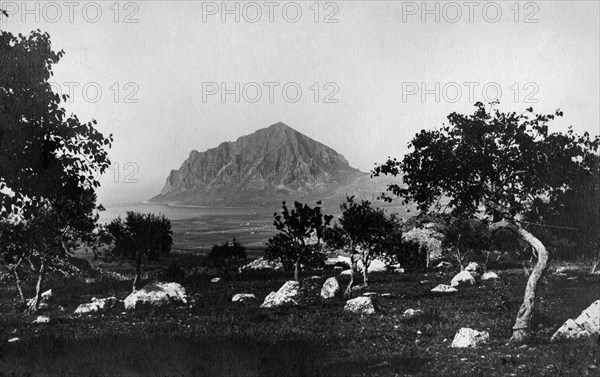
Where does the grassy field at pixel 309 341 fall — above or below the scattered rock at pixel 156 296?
above

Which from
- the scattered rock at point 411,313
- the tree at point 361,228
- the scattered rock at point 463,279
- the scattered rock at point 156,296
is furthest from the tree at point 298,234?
the scattered rock at point 411,313

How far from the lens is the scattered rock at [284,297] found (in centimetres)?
3347

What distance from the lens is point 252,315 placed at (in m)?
28.2

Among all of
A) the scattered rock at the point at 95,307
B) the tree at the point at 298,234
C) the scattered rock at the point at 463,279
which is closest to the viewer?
the scattered rock at the point at 95,307

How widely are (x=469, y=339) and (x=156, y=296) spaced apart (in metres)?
27.4

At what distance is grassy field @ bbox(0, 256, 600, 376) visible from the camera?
13.7 metres

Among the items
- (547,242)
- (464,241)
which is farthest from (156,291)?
(464,241)

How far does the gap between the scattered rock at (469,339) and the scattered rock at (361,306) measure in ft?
34.7

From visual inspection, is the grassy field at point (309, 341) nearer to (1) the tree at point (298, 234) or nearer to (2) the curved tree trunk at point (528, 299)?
(2) the curved tree trunk at point (528, 299)

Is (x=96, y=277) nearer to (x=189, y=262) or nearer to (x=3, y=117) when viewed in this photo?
(x=189, y=262)

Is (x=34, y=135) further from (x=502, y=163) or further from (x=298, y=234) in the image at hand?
(x=298, y=234)

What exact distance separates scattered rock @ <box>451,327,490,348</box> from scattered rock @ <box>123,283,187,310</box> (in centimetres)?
2586

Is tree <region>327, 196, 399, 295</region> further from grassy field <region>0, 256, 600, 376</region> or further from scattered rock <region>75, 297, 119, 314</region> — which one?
scattered rock <region>75, 297, 119, 314</region>

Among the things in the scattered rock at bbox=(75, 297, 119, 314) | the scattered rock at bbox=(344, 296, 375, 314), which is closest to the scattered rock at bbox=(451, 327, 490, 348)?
the scattered rock at bbox=(344, 296, 375, 314)
